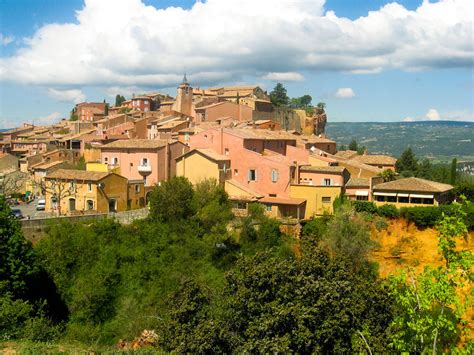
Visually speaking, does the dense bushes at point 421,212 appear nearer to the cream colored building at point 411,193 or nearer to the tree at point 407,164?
the cream colored building at point 411,193

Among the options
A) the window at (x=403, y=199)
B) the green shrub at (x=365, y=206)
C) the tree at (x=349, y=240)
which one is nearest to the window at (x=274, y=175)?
the green shrub at (x=365, y=206)

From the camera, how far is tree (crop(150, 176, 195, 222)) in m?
35.7

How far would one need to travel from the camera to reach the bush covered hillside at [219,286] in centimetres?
1537

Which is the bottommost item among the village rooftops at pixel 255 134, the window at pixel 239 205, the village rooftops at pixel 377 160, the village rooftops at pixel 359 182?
the window at pixel 239 205

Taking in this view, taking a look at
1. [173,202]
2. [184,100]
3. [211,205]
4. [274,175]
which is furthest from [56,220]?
[184,100]

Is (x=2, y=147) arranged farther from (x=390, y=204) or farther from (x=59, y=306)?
(x=390, y=204)

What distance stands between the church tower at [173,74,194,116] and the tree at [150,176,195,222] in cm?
3922

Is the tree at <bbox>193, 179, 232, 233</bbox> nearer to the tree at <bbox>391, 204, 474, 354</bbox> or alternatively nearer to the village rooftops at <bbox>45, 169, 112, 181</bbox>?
the village rooftops at <bbox>45, 169, 112, 181</bbox>

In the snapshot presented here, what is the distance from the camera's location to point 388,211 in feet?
117

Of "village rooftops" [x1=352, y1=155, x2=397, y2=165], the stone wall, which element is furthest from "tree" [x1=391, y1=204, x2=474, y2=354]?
"village rooftops" [x1=352, y1=155, x2=397, y2=165]

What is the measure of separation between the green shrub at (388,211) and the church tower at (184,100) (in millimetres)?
43831

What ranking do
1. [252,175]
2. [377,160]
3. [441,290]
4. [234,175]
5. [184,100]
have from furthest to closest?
1. [184,100]
2. [377,160]
3. [234,175]
4. [252,175]
5. [441,290]

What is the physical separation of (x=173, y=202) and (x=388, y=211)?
15.8m

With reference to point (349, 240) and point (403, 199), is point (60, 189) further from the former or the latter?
point (403, 199)
